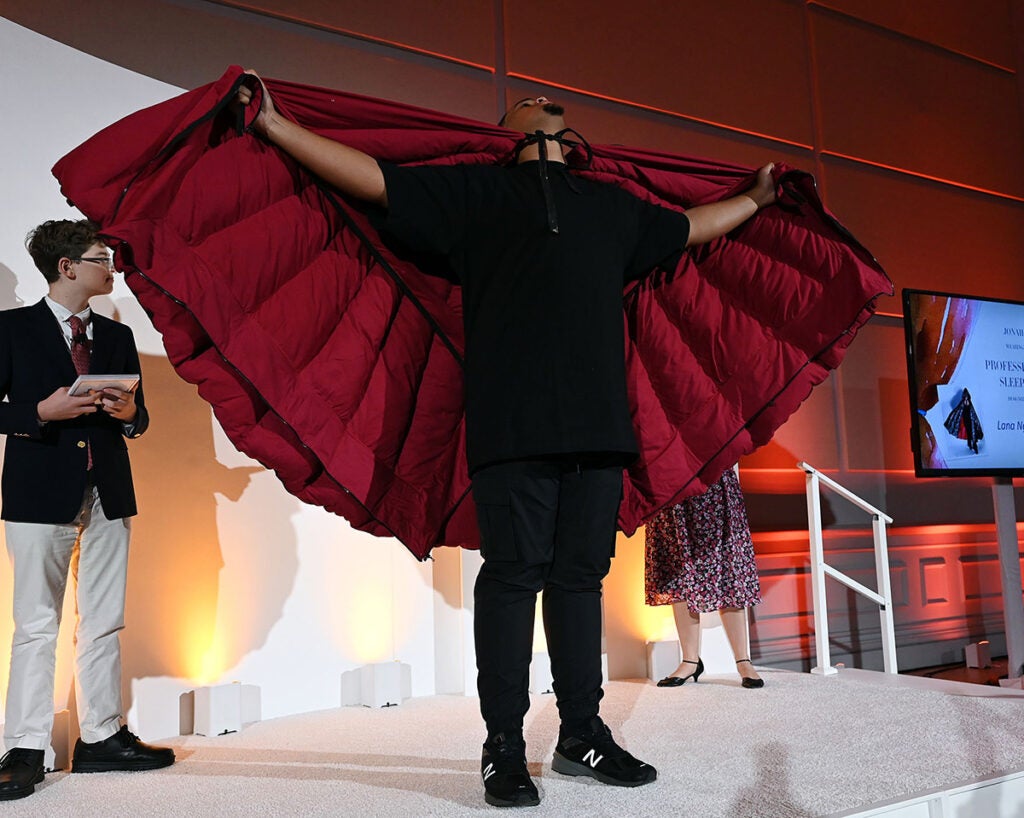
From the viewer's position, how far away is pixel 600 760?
1.95 metres

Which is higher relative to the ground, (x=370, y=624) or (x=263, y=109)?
(x=263, y=109)

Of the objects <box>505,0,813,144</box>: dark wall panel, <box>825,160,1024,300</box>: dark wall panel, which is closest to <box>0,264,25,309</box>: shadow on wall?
<box>505,0,813,144</box>: dark wall panel

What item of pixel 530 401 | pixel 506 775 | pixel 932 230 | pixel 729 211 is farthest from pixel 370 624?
pixel 932 230

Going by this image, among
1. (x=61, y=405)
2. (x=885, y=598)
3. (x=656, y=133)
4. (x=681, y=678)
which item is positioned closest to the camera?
(x=61, y=405)

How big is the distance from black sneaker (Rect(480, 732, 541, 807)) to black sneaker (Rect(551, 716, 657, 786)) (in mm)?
150

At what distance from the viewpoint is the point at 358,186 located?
1.82m

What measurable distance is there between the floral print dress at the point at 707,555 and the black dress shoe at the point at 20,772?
7.10ft

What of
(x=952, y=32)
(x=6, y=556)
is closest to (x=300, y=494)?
(x=6, y=556)

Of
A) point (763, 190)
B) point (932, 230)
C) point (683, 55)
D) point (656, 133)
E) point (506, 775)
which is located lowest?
point (506, 775)

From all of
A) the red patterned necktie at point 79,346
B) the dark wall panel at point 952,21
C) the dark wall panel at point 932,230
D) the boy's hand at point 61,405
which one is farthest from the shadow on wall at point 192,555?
the dark wall panel at point 952,21

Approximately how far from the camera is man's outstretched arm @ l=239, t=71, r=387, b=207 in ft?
5.83

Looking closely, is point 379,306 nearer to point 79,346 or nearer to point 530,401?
point 530,401

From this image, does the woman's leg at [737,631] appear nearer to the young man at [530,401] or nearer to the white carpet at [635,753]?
the white carpet at [635,753]

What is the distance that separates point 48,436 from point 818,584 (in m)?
2.86
